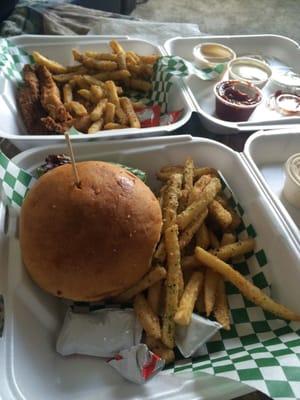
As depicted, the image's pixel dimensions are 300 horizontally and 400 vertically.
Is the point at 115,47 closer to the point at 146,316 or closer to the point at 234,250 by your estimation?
the point at 234,250

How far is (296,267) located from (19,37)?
1.67m

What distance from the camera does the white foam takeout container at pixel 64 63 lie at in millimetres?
1492

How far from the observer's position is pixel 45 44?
6.70 ft

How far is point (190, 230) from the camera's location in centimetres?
120

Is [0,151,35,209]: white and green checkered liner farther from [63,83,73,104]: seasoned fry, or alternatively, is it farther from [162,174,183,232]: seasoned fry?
[63,83,73,104]: seasoned fry

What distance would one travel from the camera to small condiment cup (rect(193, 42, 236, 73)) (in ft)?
6.89

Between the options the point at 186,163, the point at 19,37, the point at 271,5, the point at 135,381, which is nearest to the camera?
the point at 135,381

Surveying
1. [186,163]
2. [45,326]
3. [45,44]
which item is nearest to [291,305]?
[186,163]

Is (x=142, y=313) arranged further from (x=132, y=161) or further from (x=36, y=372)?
(x=132, y=161)

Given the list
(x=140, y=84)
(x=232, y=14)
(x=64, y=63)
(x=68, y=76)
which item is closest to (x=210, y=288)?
(x=140, y=84)

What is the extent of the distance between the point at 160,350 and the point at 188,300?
0.14 metres

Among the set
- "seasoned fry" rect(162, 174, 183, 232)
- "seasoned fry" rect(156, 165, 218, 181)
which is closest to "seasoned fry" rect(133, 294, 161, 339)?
"seasoned fry" rect(162, 174, 183, 232)

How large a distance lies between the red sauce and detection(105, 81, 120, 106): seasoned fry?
1.52 feet

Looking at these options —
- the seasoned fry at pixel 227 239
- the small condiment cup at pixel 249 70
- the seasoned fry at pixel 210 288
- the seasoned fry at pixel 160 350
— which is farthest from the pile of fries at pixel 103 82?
the seasoned fry at pixel 160 350
